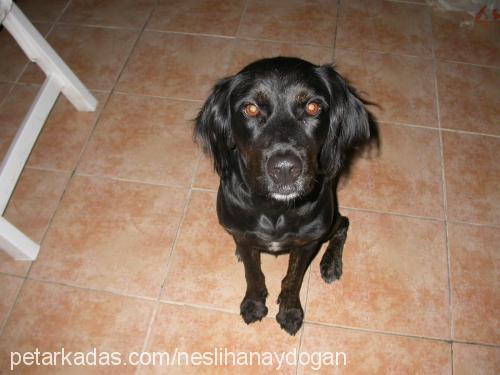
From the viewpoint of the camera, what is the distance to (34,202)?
9.05ft

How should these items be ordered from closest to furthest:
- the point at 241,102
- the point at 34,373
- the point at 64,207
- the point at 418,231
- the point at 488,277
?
Answer: the point at 241,102 < the point at 34,373 < the point at 488,277 < the point at 418,231 < the point at 64,207

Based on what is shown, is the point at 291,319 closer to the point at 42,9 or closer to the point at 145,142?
the point at 145,142

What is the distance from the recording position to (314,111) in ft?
5.49

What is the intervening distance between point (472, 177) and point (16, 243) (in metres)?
3.15

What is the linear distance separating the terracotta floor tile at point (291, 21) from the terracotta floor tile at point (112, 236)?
1908 mm

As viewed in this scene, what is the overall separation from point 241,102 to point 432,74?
7.99 ft

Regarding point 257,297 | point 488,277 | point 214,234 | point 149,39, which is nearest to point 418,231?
point 488,277

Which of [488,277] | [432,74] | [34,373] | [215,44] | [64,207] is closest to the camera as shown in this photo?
[34,373]

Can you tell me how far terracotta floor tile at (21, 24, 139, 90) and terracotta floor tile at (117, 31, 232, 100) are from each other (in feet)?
0.40

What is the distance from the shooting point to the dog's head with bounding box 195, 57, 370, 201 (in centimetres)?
155

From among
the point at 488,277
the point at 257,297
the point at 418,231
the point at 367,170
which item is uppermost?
the point at 257,297

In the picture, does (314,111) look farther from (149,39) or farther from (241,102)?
(149,39)

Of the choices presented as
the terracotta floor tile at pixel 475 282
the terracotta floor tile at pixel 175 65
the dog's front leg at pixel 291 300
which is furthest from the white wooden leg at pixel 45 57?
the terracotta floor tile at pixel 475 282

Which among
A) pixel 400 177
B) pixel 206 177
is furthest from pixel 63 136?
pixel 400 177
